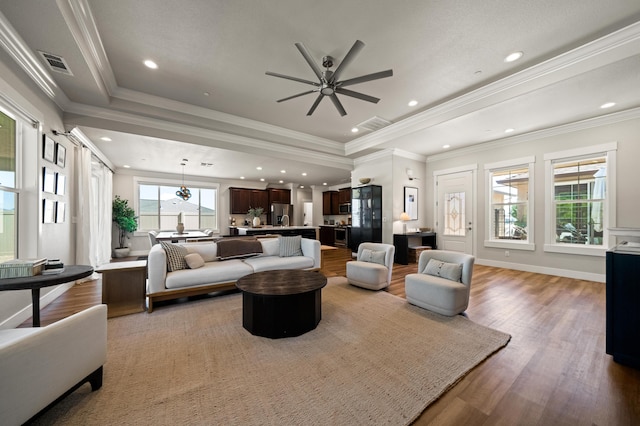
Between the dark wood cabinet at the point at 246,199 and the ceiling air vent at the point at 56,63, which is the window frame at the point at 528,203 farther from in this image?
the ceiling air vent at the point at 56,63

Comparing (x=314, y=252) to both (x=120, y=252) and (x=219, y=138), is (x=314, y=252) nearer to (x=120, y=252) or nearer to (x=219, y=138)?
(x=219, y=138)

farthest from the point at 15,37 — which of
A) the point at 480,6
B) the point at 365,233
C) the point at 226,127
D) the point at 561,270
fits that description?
the point at 561,270

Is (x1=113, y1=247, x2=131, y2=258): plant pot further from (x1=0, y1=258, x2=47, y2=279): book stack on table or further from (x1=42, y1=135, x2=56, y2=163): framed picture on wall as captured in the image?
(x1=0, y1=258, x2=47, y2=279): book stack on table

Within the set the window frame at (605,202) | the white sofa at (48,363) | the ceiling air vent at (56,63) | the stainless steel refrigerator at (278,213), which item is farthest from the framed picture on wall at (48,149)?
the window frame at (605,202)

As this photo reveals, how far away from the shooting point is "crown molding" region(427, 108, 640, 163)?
4127 mm

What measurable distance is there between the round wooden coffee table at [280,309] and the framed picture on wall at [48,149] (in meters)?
3.15

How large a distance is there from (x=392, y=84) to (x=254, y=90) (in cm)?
210

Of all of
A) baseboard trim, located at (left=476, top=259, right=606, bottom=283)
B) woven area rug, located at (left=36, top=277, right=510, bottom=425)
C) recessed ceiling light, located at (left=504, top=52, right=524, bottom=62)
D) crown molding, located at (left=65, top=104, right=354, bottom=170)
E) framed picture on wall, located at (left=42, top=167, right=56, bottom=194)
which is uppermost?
recessed ceiling light, located at (left=504, top=52, right=524, bottom=62)

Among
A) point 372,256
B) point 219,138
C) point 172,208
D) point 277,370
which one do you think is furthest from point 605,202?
point 172,208

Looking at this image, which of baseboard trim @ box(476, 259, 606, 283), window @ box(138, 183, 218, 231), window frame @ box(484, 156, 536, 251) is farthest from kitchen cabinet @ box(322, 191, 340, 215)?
baseboard trim @ box(476, 259, 606, 283)

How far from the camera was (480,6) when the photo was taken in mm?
2297

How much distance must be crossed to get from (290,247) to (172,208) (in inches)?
Result: 234

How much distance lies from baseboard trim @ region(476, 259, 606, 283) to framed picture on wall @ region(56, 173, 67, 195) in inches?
324

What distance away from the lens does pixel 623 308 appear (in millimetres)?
2014
